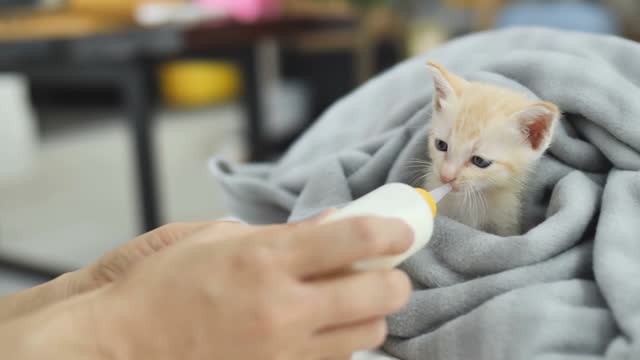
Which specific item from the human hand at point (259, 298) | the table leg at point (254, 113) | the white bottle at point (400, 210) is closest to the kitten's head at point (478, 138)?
the white bottle at point (400, 210)

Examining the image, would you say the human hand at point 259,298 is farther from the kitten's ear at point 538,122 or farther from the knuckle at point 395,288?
the kitten's ear at point 538,122

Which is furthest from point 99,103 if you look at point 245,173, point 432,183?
point 432,183

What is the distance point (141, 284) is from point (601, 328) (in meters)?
0.40

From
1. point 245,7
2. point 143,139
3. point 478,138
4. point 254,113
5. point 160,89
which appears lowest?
point 160,89

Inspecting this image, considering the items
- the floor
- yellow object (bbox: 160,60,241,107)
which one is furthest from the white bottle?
yellow object (bbox: 160,60,241,107)

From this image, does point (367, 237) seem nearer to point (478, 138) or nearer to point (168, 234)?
point (168, 234)

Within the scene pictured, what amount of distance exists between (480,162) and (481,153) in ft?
0.05

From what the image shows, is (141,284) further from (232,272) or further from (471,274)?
(471,274)

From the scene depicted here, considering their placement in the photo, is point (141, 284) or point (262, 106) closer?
point (141, 284)

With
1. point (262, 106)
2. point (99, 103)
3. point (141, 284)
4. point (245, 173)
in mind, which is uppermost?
point (141, 284)

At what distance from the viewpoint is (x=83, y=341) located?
47 cm

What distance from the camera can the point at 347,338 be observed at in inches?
18.7

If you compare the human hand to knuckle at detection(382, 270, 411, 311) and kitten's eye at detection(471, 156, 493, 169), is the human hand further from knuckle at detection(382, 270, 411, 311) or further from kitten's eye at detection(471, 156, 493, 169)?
kitten's eye at detection(471, 156, 493, 169)

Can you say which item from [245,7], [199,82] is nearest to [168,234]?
[245,7]
